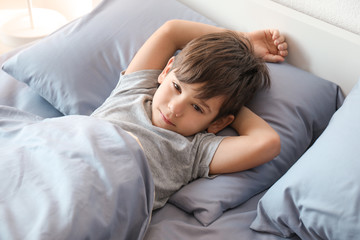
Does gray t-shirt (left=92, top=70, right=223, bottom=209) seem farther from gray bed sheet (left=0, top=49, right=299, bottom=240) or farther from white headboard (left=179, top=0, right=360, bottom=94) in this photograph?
white headboard (left=179, top=0, right=360, bottom=94)

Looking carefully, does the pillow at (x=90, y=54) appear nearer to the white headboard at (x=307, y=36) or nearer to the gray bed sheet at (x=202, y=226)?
the white headboard at (x=307, y=36)

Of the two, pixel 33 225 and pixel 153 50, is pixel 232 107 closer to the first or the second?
pixel 153 50

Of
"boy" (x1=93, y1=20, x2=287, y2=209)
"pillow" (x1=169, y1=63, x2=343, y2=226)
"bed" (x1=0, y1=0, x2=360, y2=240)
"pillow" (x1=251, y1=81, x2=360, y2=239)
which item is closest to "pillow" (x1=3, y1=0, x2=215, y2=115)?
"bed" (x1=0, y1=0, x2=360, y2=240)

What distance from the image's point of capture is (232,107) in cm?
105

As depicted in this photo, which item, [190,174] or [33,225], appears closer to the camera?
[33,225]

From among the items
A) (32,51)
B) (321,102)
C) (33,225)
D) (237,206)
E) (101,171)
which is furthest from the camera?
(32,51)

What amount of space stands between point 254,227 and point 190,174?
20cm

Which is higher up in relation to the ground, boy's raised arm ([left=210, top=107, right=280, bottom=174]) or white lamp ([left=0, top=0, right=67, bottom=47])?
boy's raised arm ([left=210, top=107, right=280, bottom=174])

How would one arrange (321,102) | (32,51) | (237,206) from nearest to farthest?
1. (237,206)
2. (321,102)
3. (32,51)

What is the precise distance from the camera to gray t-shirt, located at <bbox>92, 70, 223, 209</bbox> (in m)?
0.98

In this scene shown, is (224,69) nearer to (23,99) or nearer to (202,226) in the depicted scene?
(202,226)

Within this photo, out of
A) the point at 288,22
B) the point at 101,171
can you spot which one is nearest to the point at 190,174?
→ the point at 101,171

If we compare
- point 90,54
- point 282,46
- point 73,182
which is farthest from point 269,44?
point 73,182

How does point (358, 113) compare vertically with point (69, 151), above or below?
above
